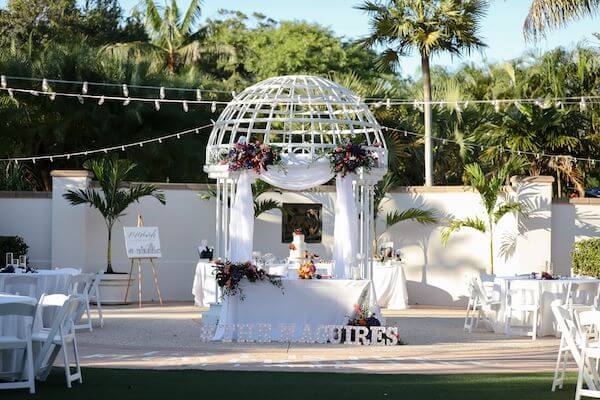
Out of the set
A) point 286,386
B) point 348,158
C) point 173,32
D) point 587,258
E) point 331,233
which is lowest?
point 286,386

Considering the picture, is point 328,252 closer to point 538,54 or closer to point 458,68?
point 538,54

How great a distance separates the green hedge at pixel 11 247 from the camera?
17531mm

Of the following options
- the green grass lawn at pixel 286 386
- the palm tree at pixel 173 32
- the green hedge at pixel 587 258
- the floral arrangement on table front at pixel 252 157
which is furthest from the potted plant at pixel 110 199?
the palm tree at pixel 173 32

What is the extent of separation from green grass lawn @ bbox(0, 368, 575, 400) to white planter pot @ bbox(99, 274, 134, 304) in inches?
316

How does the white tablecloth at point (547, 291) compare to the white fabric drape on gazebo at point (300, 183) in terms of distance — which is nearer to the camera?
the white fabric drape on gazebo at point (300, 183)

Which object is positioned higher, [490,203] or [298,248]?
[490,203]

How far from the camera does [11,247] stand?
17656 millimetres

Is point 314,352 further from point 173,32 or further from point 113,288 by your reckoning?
point 173,32

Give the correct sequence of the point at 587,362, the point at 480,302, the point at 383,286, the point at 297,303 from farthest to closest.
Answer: the point at 383,286 → the point at 480,302 → the point at 297,303 → the point at 587,362

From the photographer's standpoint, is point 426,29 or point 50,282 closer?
point 50,282

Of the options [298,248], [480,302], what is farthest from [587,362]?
[298,248]

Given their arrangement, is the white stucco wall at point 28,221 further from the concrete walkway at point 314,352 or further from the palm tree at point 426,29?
A: the palm tree at point 426,29

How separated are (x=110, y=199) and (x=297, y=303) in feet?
20.0

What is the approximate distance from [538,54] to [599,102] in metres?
9.88
